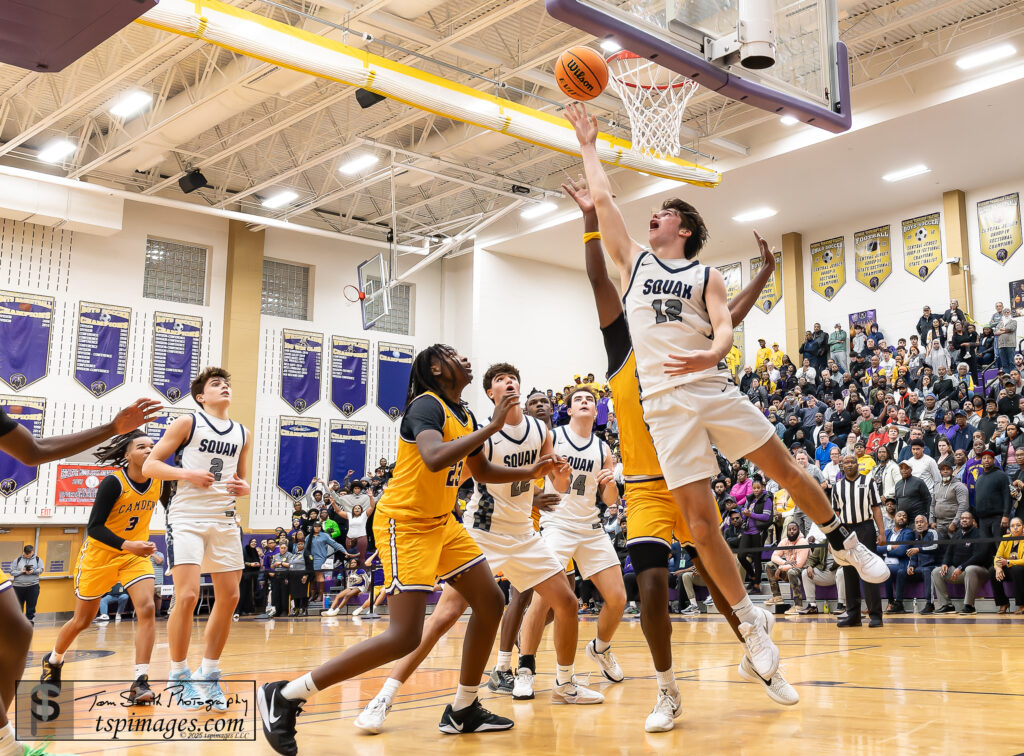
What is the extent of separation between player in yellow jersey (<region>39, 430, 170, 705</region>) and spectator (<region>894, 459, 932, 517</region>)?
30.8 feet

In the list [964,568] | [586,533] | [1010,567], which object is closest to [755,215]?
[964,568]

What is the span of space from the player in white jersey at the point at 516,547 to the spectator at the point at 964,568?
290 inches

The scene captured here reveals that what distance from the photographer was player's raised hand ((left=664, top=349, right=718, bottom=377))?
12.3 ft

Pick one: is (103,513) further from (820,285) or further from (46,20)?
(820,285)

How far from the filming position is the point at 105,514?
19.1ft

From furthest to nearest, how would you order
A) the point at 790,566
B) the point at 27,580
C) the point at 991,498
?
the point at 27,580
the point at 790,566
the point at 991,498

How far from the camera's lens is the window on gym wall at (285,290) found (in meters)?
23.9

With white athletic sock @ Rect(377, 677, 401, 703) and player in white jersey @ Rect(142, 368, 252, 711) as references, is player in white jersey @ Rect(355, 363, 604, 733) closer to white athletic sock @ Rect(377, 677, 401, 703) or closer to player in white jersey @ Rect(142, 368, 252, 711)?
white athletic sock @ Rect(377, 677, 401, 703)

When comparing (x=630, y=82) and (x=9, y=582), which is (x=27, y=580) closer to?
(x=630, y=82)


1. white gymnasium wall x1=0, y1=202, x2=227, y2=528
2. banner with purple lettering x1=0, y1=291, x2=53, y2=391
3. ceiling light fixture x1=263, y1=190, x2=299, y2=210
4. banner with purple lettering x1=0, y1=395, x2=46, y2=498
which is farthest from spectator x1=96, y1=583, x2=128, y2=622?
ceiling light fixture x1=263, y1=190, x2=299, y2=210

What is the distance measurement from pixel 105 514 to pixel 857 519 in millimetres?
7406

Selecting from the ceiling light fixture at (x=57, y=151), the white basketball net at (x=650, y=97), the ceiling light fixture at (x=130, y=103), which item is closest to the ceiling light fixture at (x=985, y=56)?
the white basketball net at (x=650, y=97)

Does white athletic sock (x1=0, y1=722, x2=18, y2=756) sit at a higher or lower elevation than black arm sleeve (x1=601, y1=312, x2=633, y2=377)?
lower

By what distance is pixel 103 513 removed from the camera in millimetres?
5816
